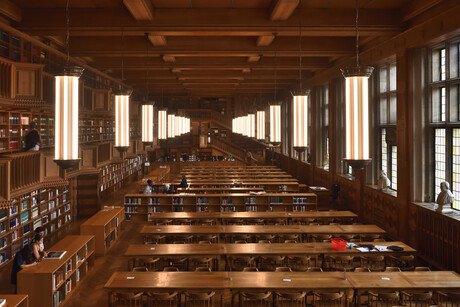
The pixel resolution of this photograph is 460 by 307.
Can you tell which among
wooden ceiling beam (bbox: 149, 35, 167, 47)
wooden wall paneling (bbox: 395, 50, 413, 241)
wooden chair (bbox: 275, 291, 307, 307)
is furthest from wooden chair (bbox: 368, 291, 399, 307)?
wooden ceiling beam (bbox: 149, 35, 167, 47)

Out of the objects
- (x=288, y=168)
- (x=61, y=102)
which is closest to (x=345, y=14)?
(x=61, y=102)

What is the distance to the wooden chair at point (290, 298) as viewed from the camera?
4.77 meters

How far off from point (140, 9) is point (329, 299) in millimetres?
5764

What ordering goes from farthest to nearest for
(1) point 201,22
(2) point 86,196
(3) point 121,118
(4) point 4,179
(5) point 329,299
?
(2) point 86,196
(1) point 201,22
(4) point 4,179
(3) point 121,118
(5) point 329,299

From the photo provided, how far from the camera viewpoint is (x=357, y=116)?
13.1 ft

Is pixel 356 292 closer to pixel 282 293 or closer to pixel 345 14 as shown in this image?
pixel 282 293

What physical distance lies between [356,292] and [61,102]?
4333mm

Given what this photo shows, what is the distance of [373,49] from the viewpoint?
31.2 ft

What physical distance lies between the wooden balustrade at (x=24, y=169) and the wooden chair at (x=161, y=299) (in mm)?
3018

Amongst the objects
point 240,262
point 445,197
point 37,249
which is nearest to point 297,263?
point 240,262

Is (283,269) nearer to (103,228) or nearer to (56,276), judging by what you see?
(56,276)

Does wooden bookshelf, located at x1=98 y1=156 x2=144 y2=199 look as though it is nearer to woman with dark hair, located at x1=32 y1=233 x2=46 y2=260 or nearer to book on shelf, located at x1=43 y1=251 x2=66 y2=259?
book on shelf, located at x1=43 y1=251 x2=66 y2=259

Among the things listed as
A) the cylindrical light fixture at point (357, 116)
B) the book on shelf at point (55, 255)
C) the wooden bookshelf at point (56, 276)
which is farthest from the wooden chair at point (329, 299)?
the book on shelf at point (55, 255)

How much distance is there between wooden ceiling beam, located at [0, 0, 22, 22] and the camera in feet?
21.6
